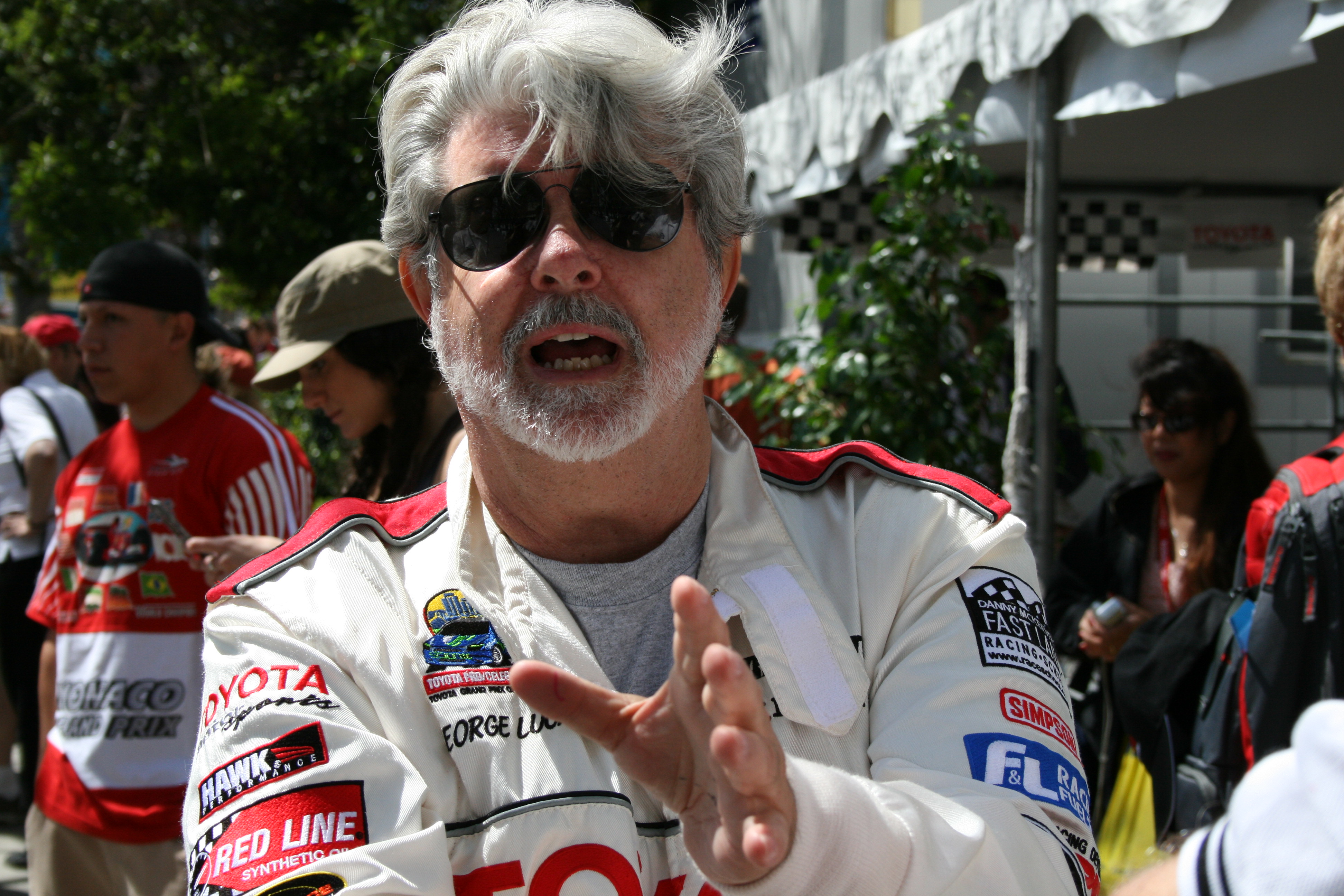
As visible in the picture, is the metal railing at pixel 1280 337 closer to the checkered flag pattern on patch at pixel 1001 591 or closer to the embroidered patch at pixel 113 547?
the embroidered patch at pixel 113 547

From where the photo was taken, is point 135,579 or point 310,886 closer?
point 310,886

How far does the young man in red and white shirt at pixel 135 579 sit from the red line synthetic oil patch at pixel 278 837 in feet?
5.50

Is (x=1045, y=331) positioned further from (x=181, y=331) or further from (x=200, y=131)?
(x=200, y=131)

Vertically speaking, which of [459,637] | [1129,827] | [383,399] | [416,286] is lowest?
[1129,827]

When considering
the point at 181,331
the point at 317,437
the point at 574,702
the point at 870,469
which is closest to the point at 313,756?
the point at 574,702

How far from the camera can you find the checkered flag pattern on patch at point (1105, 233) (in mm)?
6195

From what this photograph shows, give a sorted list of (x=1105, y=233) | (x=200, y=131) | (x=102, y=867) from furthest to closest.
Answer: (x=200, y=131), (x=1105, y=233), (x=102, y=867)

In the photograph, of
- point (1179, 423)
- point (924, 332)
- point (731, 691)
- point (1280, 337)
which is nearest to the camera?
point (731, 691)

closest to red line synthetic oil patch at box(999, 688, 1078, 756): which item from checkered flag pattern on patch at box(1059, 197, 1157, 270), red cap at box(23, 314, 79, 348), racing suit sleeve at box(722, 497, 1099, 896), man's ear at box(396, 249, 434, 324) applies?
racing suit sleeve at box(722, 497, 1099, 896)

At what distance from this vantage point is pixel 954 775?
1.21 m

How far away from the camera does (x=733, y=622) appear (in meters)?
1.46

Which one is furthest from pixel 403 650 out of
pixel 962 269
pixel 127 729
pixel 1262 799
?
pixel 962 269

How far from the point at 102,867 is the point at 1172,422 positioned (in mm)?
3147

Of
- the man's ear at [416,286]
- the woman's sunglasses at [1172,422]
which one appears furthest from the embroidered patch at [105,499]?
the woman's sunglasses at [1172,422]
